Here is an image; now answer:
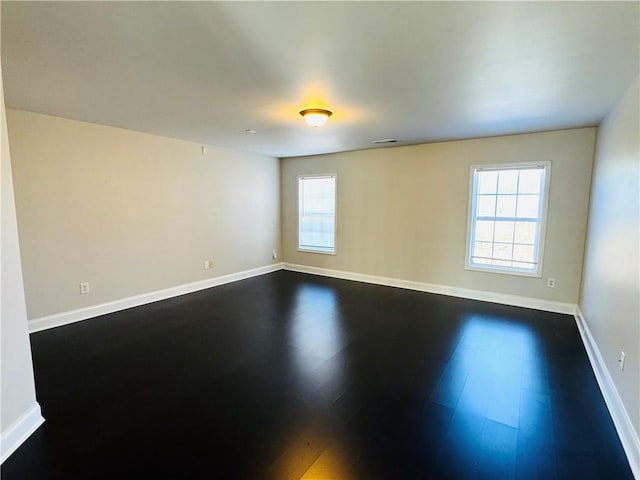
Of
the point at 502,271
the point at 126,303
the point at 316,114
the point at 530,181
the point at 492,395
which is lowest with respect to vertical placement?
the point at 492,395

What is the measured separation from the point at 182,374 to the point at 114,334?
130 cm

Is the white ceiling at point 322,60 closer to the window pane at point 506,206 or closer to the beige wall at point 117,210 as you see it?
the beige wall at point 117,210

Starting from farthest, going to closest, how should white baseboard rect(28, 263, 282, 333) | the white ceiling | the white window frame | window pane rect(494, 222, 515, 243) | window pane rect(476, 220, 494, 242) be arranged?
the white window frame < window pane rect(476, 220, 494, 242) < window pane rect(494, 222, 515, 243) < white baseboard rect(28, 263, 282, 333) < the white ceiling

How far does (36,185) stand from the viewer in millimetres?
3369

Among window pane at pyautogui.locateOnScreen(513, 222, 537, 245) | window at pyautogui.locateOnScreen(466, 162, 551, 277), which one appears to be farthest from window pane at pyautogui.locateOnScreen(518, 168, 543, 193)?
window pane at pyautogui.locateOnScreen(513, 222, 537, 245)

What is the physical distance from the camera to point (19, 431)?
1836 millimetres

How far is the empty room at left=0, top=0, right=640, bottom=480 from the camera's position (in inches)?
68.1

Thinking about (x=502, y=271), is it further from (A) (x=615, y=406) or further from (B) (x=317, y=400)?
(B) (x=317, y=400)

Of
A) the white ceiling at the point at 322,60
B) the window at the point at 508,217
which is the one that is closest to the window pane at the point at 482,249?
the window at the point at 508,217

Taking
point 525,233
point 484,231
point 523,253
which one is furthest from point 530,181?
point 523,253

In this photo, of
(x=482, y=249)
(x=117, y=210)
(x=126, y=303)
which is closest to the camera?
(x=117, y=210)

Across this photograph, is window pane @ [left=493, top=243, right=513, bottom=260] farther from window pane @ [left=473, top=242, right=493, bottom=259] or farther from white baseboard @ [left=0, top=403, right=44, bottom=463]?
white baseboard @ [left=0, top=403, right=44, bottom=463]

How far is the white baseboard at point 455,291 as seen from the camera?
4203mm

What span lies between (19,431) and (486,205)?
5.16m
